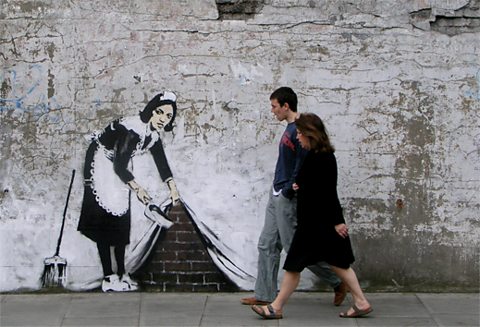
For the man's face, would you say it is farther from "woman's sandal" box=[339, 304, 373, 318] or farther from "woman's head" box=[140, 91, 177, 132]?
"woman's sandal" box=[339, 304, 373, 318]

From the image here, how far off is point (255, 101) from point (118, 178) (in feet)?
4.48

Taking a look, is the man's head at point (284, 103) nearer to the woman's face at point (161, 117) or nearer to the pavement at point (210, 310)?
the woman's face at point (161, 117)

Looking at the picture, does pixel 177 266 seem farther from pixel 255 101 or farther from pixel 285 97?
pixel 285 97

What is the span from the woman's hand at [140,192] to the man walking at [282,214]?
1.10 m

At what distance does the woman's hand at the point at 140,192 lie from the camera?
302 inches

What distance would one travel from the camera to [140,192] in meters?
7.68

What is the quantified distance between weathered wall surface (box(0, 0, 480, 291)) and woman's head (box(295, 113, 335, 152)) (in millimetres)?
793

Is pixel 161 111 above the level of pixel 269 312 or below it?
above

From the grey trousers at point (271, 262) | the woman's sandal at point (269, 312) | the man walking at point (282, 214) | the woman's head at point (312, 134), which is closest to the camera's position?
the woman's head at point (312, 134)

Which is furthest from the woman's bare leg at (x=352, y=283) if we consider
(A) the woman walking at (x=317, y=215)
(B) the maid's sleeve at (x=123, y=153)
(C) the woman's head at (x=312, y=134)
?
(B) the maid's sleeve at (x=123, y=153)

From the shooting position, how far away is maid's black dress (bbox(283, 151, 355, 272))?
6.80 m

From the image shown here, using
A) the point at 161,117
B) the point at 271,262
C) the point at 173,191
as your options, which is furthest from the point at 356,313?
the point at 161,117

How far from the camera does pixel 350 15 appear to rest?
762 cm

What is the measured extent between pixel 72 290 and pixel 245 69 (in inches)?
96.2
